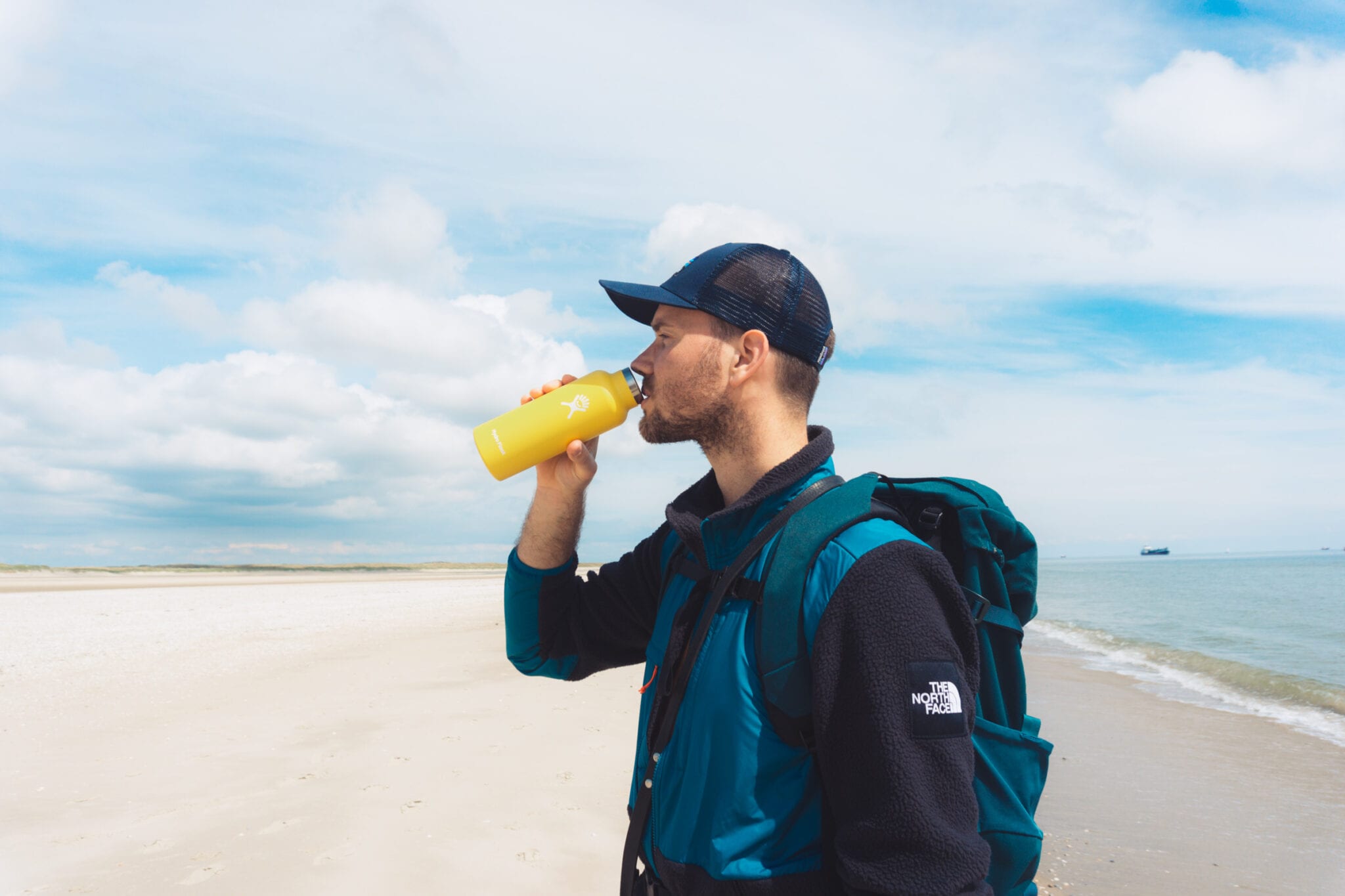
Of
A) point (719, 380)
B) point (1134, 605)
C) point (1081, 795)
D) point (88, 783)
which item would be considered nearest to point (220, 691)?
point (88, 783)

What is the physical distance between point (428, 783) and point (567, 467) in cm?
492

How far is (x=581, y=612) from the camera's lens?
2.74 metres

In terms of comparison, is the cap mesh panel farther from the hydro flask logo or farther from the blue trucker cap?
the hydro flask logo

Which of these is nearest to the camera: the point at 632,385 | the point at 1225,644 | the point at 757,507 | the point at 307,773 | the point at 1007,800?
the point at 1007,800

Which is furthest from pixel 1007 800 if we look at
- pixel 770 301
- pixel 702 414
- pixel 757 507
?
pixel 770 301

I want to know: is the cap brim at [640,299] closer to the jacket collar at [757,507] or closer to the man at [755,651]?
the man at [755,651]

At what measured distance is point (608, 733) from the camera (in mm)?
8188

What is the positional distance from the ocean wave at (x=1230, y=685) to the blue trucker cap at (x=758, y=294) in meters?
11.2

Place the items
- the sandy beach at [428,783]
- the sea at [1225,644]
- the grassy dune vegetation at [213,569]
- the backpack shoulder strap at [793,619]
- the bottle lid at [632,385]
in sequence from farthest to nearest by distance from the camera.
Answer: the grassy dune vegetation at [213,569], the sea at [1225,644], the sandy beach at [428,783], the bottle lid at [632,385], the backpack shoulder strap at [793,619]

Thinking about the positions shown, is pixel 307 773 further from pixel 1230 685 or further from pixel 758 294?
pixel 1230 685

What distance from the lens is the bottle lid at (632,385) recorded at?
259 centimetres

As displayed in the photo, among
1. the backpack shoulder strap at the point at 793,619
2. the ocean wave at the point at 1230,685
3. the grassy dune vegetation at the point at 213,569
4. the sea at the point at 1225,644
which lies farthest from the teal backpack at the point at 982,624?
the grassy dune vegetation at the point at 213,569

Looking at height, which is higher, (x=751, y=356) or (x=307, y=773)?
(x=751, y=356)

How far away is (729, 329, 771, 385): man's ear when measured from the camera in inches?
84.2
